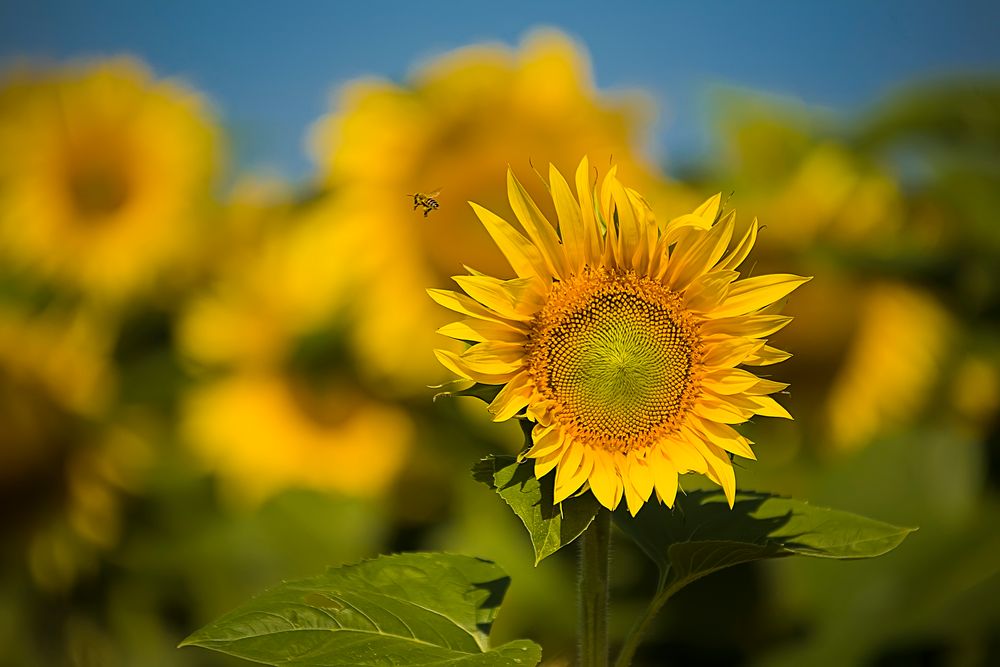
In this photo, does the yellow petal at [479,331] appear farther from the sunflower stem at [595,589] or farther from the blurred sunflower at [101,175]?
the blurred sunflower at [101,175]

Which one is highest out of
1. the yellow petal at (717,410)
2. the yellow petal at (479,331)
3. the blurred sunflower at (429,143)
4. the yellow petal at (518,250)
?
the blurred sunflower at (429,143)

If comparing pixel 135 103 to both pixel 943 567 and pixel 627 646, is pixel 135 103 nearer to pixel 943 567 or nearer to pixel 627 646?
pixel 943 567

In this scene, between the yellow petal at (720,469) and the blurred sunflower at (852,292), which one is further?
the blurred sunflower at (852,292)

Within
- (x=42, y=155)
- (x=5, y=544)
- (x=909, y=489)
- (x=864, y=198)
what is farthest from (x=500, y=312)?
(x=42, y=155)

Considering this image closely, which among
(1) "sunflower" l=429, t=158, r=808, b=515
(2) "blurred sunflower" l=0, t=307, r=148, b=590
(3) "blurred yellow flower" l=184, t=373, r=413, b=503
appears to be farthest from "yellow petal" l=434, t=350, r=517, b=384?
(2) "blurred sunflower" l=0, t=307, r=148, b=590

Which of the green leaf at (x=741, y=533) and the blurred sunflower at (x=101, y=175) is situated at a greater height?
the blurred sunflower at (x=101, y=175)

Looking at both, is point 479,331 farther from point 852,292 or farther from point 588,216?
point 852,292

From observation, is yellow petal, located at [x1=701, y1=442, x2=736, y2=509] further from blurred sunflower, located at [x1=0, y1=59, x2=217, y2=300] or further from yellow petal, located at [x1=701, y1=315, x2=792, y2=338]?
blurred sunflower, located at [x1=0, y1=59, x2=217, y2=300]

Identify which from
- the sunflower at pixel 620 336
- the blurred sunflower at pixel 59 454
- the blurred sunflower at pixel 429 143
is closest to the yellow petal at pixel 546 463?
the sunflower at pixel 620 336
